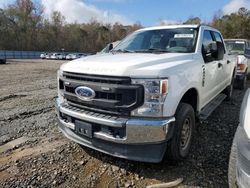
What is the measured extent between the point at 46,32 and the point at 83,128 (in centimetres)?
6945

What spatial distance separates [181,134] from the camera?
Answer: 11.0 ft

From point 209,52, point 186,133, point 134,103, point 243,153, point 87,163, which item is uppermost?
point 209,52

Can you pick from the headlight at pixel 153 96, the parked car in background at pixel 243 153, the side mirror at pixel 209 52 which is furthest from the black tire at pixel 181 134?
the side mirror at pixel 209 52

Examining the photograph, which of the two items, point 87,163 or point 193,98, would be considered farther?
point 193,98

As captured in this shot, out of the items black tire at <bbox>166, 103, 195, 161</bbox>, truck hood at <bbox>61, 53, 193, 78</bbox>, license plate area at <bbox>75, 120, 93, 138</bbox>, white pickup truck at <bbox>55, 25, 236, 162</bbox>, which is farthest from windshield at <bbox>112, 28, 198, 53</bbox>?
license plate area at <bbox>75, 120, 93, 138</bbox>

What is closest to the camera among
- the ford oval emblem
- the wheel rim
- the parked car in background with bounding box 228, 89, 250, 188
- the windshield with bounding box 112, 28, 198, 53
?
the parked car in background with bounding box 228, 89, 250, 188

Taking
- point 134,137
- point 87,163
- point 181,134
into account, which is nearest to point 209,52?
point 181,134

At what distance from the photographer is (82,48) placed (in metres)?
73.5

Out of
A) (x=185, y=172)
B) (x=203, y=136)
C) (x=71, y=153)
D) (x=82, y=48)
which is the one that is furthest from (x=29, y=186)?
(x=82, y=48)

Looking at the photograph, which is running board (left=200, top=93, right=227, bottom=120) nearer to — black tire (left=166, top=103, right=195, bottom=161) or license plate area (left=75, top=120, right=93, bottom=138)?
black tire (left=166, top=103, right=195, bottom=161)

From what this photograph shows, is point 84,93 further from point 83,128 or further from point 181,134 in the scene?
point 181,134

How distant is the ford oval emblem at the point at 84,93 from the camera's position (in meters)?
3.15

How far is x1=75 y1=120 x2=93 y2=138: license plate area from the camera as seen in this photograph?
3193 millimetres

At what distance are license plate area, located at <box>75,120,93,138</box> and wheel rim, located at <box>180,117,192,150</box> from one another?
4.01 feet
